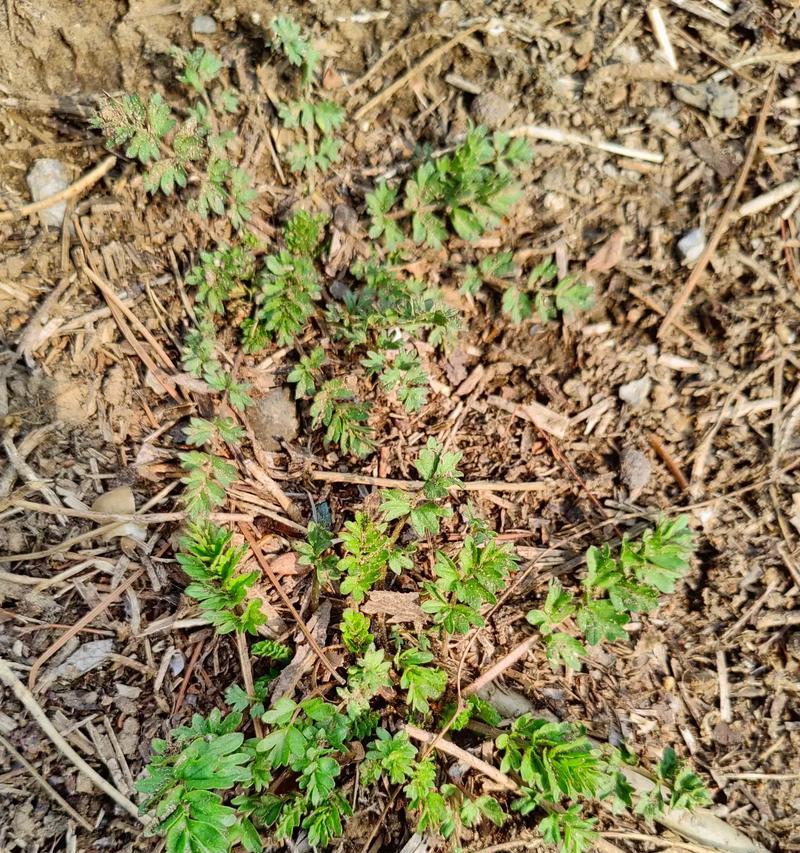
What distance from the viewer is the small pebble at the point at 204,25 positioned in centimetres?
275

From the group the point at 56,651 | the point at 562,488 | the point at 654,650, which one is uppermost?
the point at 56,651

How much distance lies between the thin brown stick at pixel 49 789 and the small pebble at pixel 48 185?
2.01 m

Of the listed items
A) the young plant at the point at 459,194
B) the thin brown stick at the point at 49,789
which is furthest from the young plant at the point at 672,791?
the young plant at the point at 459,194

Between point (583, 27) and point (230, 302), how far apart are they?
1.84 m

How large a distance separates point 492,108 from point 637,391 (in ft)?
4.30

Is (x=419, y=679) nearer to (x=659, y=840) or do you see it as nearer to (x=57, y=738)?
(x=659, y=840)

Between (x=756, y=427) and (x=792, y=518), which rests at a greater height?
(x=756, y=427)

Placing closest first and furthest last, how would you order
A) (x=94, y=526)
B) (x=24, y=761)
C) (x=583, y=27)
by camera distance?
(x=24, y=761) < (x=94, y=526) < (x=583, y=27)

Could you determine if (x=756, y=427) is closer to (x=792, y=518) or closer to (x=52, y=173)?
(x=792, y=518)

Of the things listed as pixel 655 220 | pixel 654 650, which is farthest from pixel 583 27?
pixel 654 650

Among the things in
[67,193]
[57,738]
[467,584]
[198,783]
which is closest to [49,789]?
[57,738]

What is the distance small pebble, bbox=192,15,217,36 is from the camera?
2750 millimetres

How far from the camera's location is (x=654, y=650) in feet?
8.64

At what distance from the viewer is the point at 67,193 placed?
274cm
